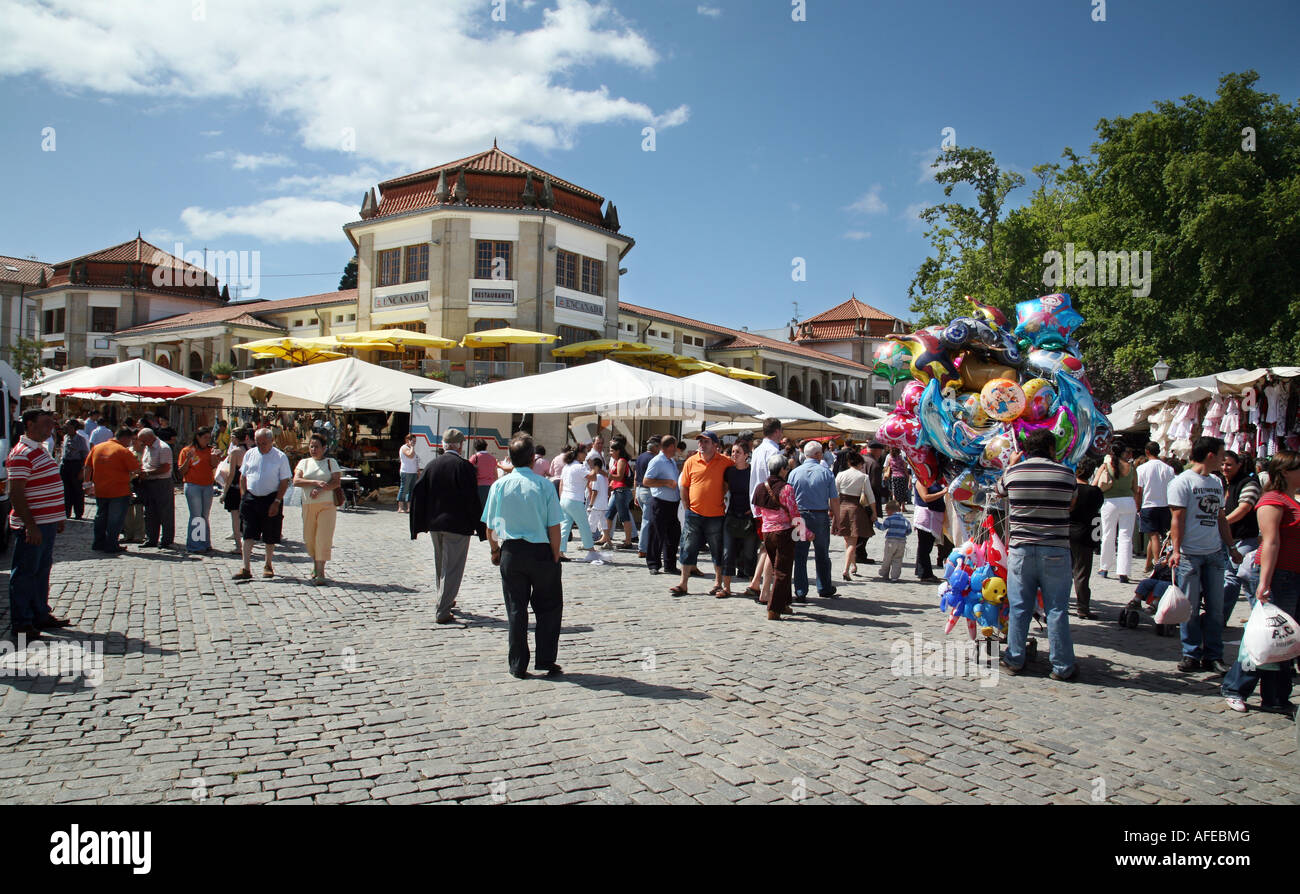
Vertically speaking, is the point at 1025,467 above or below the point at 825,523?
above

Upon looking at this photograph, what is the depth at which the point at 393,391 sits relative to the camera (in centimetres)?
1820

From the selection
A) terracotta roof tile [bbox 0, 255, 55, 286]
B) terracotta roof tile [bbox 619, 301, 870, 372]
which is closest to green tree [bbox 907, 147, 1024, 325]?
terracotta roof tile [bbox 619, 301, 870, 372]

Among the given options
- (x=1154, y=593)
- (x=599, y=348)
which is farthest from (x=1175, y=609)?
(x=599, y=348)

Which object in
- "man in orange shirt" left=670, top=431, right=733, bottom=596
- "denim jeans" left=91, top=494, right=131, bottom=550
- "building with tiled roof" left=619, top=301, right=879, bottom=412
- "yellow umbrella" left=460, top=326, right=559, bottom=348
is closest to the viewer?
Result: "man in orange shirt" left=670, top=431, right=733, bottom=596

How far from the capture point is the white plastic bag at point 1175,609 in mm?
6324

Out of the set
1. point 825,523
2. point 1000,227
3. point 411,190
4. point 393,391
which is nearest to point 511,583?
point 825,523

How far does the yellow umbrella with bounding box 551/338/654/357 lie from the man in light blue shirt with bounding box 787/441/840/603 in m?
17.7

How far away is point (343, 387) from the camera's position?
57.4ft

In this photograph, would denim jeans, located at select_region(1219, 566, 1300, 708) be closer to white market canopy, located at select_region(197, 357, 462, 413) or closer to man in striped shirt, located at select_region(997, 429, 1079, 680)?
man in striped shirt, located at select_region(997, 429, 1079, 680)

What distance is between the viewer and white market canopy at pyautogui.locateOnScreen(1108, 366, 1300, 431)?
10.9 m

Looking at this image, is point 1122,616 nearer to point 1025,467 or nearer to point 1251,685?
point 1251,685

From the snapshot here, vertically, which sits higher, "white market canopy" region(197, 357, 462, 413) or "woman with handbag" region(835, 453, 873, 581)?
"white market canopy" region(197, 357, 462, 413)

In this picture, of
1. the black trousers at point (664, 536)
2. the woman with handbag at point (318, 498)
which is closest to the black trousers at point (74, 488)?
the woman with handbag at point (318, 498)

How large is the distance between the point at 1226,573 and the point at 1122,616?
1235mm
